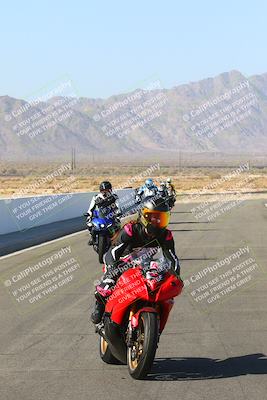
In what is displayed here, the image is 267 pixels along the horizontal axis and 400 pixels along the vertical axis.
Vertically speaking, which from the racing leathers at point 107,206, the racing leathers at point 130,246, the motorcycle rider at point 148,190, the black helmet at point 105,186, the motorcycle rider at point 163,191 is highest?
the racing leathers at point 130,246

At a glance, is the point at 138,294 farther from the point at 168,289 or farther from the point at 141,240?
the point at 141,240

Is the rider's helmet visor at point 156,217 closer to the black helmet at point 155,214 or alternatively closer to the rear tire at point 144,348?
the black helmet at point 155,214

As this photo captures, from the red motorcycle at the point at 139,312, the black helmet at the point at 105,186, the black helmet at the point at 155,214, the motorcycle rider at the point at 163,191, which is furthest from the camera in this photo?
the motorcycle rider at the point at 163,191

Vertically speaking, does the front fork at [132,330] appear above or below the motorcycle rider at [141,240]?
below

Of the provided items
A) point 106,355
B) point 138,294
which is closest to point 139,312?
point 138,294

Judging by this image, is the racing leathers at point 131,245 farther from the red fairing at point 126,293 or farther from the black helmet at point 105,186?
the black helmet at point 105,186

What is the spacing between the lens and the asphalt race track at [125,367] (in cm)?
716

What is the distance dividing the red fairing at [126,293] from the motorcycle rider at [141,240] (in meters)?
0.30

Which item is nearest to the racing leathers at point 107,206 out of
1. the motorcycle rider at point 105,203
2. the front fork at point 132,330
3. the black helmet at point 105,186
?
the motorcycle rider at point 105,203

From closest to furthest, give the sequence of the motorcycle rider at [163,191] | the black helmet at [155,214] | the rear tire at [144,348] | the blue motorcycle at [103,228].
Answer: the rear tire at [144,348] → the black helmet at [155,214] → the blue motorcycle at [103,228] → the motorcycle rider at [163,191]

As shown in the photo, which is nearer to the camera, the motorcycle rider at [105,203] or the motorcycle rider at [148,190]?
the motorcycle rider at [105,203]

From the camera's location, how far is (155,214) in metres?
7.76

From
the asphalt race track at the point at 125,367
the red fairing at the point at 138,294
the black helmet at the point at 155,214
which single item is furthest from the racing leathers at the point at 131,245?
the asphalt race track at the point at 125,367

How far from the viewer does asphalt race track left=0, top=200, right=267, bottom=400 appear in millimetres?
7160
